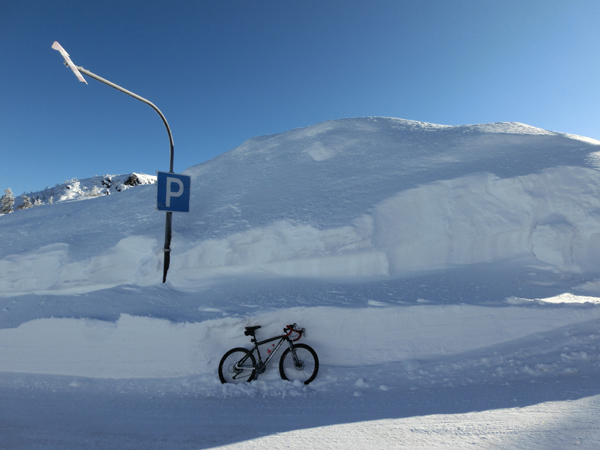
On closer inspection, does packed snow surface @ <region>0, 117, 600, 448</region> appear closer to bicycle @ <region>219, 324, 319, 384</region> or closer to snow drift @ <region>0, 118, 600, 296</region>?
snow drift @ <region>0, 118, 600, 296</region>

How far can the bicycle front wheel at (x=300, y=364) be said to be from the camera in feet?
14.5

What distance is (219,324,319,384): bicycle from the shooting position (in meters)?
4.44

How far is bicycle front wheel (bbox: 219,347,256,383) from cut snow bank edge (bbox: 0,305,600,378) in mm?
358

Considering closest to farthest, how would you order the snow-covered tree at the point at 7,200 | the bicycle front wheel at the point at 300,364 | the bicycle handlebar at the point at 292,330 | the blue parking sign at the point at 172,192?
the bicycle front wheel at the point at 300,364, the bicycle handlebar at the point at 292,330, the blue parking sign at the point at 172,192, the snow-covered tree at the point at 7,200

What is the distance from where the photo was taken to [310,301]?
5.35 metres

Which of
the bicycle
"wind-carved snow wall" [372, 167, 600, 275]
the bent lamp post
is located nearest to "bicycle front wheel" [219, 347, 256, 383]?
the bicycle

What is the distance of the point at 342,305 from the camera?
5.16m

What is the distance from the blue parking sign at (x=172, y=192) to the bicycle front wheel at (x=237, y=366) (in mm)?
3984

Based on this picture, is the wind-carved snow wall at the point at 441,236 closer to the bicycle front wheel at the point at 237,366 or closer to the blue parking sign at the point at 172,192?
the blue parking sign at the point at 172,192

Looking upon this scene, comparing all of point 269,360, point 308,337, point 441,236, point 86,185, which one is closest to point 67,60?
point 269,360

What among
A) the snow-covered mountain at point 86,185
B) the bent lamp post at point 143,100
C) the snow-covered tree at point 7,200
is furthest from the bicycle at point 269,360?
the snow-covered mountain at point 86,185

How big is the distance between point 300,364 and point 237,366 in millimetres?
946

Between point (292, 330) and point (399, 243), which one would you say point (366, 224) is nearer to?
point (399, 243)

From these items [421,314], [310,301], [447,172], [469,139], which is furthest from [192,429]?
[469,139]
